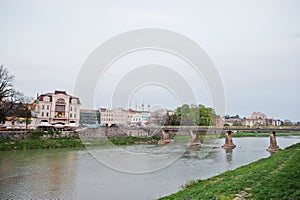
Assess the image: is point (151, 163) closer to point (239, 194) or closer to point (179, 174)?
point (179, 174)

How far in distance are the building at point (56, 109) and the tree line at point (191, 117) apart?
1178 inches

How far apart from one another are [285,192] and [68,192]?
40.9 feet

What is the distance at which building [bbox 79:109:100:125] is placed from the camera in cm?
8588

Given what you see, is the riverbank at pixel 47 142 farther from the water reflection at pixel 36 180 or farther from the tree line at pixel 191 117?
the tree line at pixel 191 117

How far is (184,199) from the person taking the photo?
38.4ft

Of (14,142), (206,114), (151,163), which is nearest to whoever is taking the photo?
(151,163)

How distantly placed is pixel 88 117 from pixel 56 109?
2645 centimetres

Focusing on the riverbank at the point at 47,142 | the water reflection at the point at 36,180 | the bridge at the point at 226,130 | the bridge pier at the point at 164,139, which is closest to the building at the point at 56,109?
the riverbank at the point at 47,142

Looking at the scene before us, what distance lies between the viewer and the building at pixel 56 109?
61938mm

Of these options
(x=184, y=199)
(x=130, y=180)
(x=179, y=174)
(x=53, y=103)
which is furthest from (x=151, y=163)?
(x=53, y=103)

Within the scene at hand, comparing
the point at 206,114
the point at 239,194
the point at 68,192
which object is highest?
the point at 206,114

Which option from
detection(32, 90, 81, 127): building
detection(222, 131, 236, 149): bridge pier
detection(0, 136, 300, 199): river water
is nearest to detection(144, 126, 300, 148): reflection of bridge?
detection(222, 131, 236, 149): bridge pier

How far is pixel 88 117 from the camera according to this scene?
89.8 meters

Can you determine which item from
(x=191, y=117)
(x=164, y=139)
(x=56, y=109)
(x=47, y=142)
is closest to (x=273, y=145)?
(x=164, y=139)
